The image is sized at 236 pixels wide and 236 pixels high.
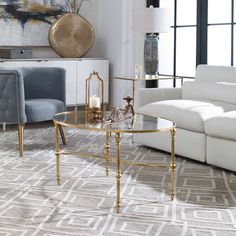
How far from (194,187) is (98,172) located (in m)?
0.81

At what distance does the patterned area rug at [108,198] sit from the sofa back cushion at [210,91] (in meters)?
0.68

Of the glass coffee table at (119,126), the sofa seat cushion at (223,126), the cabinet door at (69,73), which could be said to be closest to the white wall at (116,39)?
the cabinet door at (69,73)

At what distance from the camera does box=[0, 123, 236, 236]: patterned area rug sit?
119 inches

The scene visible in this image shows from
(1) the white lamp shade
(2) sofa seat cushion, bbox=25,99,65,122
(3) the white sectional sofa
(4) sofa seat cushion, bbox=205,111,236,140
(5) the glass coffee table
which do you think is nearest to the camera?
(5) the glass coffee table

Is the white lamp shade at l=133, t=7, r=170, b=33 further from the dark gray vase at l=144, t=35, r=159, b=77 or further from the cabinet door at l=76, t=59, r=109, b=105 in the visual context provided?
the cabinet door at l=76, t=59, r=109, b=105

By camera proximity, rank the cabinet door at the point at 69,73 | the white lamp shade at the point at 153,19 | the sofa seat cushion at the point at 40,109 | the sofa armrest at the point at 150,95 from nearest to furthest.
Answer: the sofa seat cushion at the point at 40,109
the sofa armrest at the point at 150,95
the white lamp shade at the point at 153,19
the cabinet door at the point at 69,73

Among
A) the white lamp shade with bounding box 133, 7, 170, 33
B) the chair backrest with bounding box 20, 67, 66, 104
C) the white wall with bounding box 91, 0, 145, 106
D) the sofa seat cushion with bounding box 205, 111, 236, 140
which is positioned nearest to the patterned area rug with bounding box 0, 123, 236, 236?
the sofa seat cushion with bounding box 205, 111, 236, 140

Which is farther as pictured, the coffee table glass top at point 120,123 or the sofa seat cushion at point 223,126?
the sofa seat cushion at point 223,126

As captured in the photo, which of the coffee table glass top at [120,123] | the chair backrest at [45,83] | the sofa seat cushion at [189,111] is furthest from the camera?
the chair backrest at [45,83]

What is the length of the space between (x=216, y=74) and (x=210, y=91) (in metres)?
0.20

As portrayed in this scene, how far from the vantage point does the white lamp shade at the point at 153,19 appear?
5.92m

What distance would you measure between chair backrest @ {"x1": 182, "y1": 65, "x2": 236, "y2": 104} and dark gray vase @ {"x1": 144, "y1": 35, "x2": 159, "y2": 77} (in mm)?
828

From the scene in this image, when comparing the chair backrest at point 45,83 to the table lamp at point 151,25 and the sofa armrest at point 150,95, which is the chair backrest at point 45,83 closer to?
the sofa armrest at point 150,95

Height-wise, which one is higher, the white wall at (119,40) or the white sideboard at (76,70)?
the white wall at (119,40)
